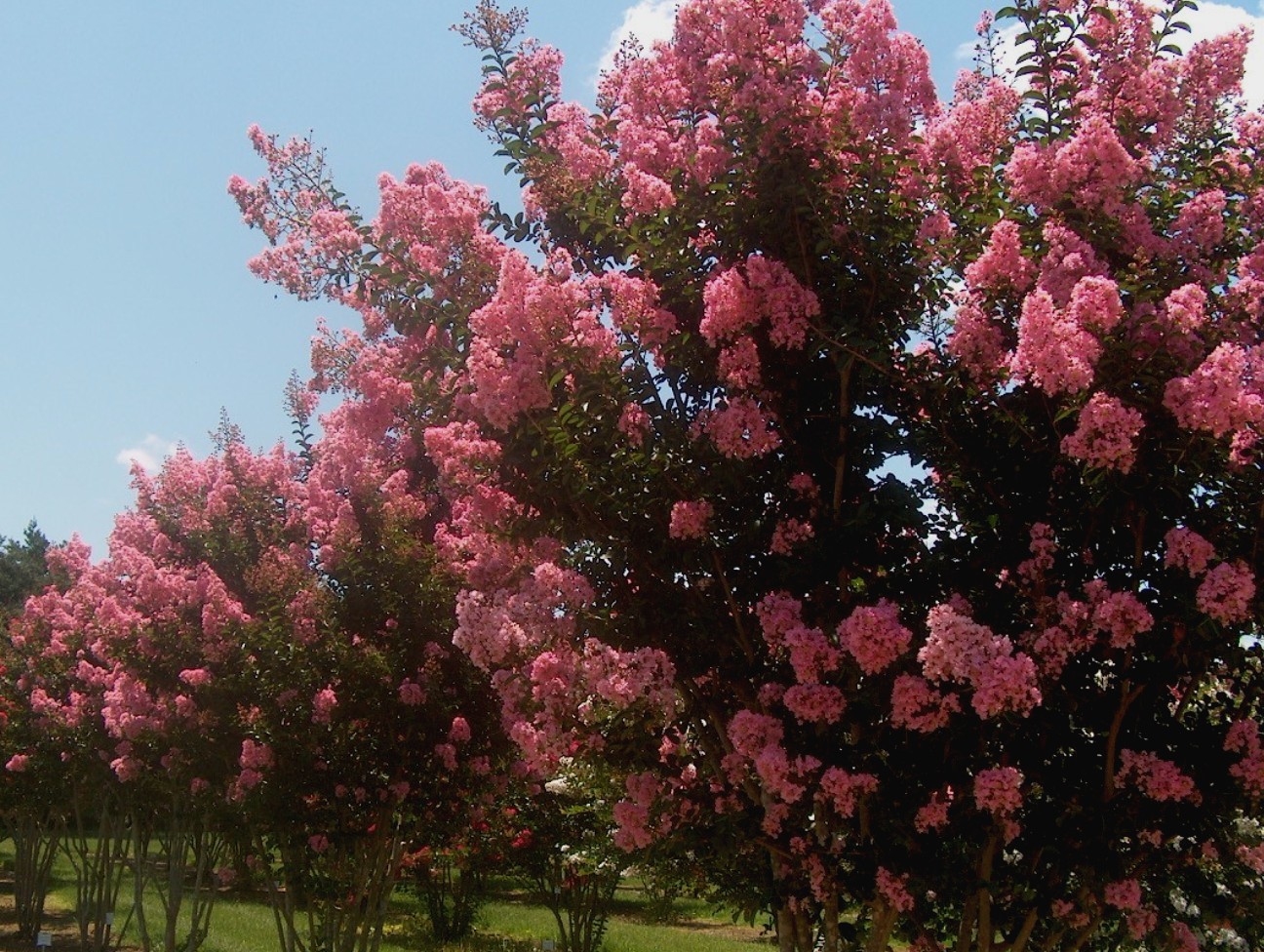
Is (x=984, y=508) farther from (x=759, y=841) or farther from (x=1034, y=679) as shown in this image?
(x=759, y=841)

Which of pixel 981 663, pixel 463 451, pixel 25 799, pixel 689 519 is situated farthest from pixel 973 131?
pixel 25 799

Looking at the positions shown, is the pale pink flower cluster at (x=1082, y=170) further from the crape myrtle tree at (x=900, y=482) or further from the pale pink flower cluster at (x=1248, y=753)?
the pale pink flower cluster at (x=1248, y=753)

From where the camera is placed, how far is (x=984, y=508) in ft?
11.0

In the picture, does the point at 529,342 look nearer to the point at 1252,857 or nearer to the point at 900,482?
the point at 900,482

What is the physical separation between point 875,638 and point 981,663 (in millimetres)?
298

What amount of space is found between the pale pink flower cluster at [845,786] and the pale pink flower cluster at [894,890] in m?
0.20

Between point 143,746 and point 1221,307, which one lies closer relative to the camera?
point 1221,307

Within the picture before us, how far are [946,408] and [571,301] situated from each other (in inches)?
45.1

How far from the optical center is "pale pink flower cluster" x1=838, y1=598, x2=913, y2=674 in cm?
297

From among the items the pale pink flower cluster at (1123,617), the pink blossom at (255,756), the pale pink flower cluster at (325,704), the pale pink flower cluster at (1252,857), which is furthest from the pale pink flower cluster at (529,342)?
the pink blossom at (255,756)

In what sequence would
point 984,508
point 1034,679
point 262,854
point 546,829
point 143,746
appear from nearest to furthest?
point 1034,679 → point 984,508 → point 262,854 → point 143,746 → point 546,829

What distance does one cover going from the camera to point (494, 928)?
1588 centimetres

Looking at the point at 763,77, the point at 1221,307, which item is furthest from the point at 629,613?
the point at 1221,307

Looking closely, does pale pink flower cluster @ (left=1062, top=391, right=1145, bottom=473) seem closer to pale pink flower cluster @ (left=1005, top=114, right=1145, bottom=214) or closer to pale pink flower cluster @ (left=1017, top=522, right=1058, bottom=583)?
pale pink flower cluster @ (left=1017, top=522, right=1058, bottom=583)
